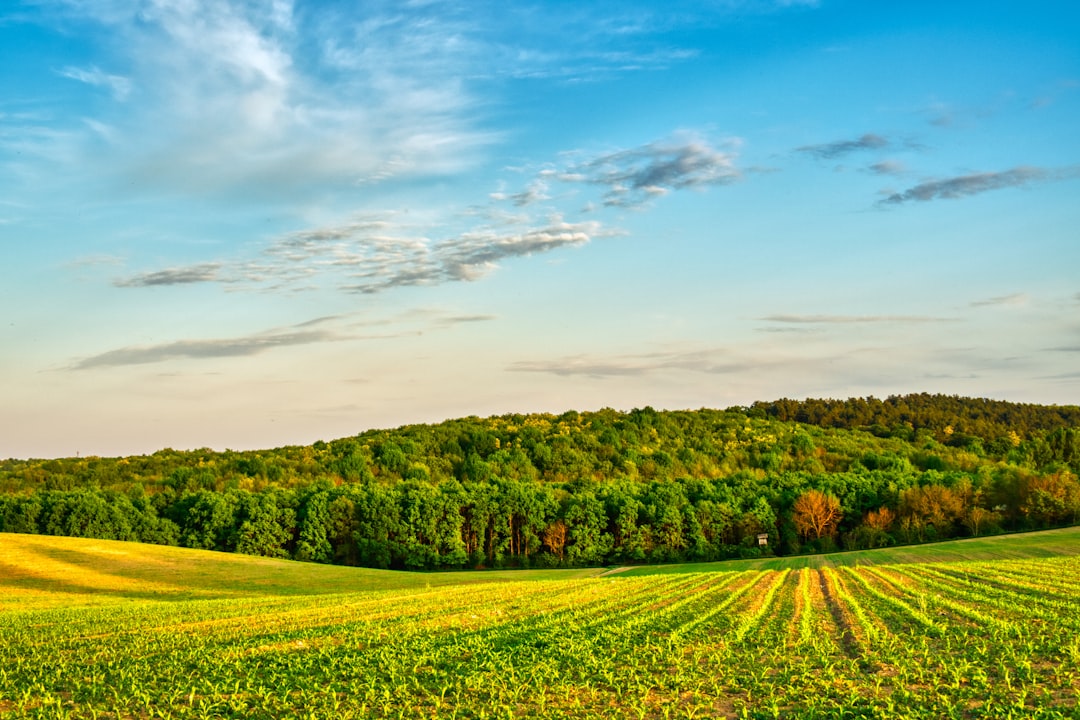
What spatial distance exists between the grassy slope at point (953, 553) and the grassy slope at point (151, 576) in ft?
57.5

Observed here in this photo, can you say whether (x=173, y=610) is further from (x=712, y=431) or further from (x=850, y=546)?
(x=712, y=431)

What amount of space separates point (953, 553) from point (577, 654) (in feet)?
223

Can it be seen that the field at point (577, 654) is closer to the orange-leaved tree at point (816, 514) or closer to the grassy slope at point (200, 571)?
the grassy slope at point (200, 571)

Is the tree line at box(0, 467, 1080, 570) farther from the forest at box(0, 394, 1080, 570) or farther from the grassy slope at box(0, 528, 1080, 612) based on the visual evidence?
the grassy slope at box(0, 528, 1080, 612)

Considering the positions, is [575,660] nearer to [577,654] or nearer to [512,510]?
[577,654]

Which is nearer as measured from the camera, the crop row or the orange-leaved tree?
the crop row

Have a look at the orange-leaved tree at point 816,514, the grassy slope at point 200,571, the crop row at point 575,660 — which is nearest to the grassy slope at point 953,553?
the grassy slope at point 200,571

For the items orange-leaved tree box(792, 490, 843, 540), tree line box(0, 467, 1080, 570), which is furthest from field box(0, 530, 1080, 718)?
orange-leaved tree box(792, 490, 843, 540)

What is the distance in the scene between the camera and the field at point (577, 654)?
18.7 m

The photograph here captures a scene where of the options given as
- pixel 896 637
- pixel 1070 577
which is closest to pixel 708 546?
pixel 1070 577

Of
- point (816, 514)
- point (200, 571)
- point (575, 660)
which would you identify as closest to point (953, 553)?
point (816, 514)

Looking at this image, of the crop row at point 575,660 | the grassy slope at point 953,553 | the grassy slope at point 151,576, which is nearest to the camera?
the crop row at point 575,660

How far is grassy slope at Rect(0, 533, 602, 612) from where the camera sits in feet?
195

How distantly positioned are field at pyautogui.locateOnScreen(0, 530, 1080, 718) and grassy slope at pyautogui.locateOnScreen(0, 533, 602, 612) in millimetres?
8565
